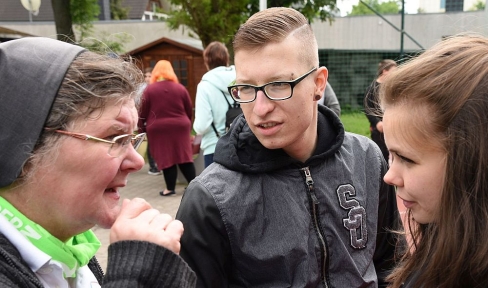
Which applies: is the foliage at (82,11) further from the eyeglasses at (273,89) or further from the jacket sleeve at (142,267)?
the jacket sleeve at (142,267)

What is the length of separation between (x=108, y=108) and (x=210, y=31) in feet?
31.7

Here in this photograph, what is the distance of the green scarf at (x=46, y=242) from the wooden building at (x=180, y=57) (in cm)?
1229

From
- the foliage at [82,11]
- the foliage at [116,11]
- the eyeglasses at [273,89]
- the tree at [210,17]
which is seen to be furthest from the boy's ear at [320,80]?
the foliage at [116,11]

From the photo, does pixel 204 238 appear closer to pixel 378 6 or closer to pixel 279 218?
pixel 279 218

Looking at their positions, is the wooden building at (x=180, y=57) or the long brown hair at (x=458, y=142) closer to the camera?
the long brown hair at (x=458, y=142)

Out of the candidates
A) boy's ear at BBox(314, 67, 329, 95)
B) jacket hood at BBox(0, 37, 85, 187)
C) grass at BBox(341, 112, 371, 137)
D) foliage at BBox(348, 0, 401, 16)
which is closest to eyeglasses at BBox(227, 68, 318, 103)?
boy's ear at BBox(314, 67, 329, 95)

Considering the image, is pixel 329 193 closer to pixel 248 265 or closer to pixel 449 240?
pixel 248 265

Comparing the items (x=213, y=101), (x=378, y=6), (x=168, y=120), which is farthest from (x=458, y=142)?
(x=378, y=6)

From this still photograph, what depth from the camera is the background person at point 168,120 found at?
266 inches

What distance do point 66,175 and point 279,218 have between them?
0.77 metres

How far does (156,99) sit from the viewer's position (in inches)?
265

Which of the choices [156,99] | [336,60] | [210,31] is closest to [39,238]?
[156,99]

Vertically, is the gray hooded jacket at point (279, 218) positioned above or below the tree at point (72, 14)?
below

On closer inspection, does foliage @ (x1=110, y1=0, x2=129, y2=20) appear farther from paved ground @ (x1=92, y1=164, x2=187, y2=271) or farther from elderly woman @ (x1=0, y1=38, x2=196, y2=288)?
elderly woman @ (x1=0, y1=38, x2=196, y2=288)
